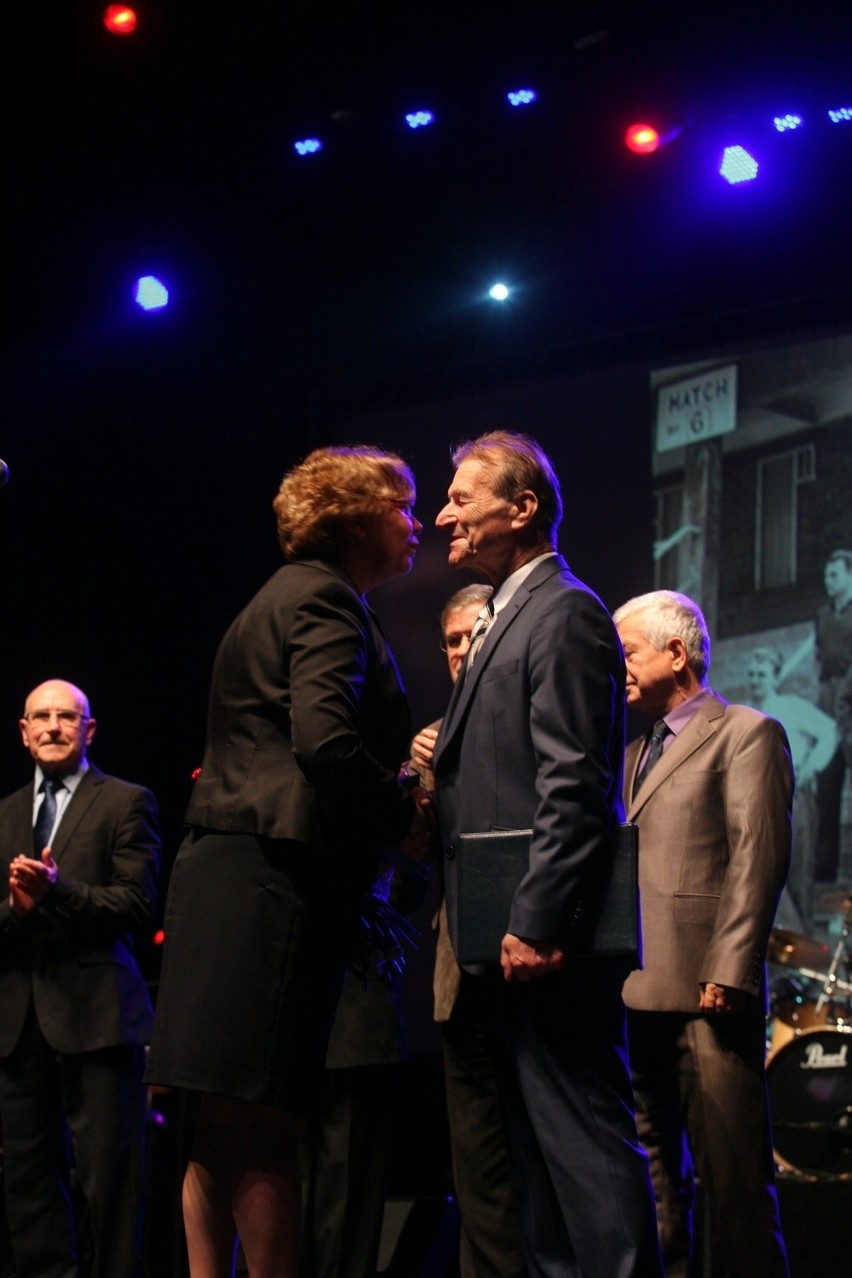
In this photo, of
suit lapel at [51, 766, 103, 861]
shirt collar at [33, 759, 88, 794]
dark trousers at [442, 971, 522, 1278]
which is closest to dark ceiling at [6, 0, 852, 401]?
shirt collar at [33, 759, 88, 794]

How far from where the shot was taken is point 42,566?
644 centimetres

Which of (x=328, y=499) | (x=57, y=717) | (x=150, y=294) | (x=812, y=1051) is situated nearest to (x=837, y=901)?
(x=812, y=1051)

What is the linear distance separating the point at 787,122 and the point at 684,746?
3.53 meters

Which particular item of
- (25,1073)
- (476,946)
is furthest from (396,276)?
(476,946)

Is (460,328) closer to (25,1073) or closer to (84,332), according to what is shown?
(84,332)

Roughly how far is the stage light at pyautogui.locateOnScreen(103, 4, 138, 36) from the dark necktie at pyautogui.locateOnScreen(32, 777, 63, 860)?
3.15 m

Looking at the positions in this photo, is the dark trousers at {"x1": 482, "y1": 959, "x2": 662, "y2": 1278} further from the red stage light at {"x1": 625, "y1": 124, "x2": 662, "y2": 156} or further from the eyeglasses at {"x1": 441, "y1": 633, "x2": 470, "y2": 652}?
the red stage light at {"x1": 625, "y1": 124, "x2": 662, "y2": 156}

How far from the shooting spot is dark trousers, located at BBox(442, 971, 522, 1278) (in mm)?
3105

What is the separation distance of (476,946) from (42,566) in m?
4.47

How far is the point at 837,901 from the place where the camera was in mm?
6105

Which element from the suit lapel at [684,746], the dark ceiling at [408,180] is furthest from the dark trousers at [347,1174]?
the dark ceiling at [408,180]

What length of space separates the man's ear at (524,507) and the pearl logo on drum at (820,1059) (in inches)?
157

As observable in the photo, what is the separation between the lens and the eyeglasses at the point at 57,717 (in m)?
4.97

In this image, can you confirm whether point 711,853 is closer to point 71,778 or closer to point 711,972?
point 711,972
